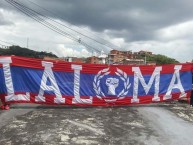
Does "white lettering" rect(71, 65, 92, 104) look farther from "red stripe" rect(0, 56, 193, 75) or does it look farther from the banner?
"red stripe" rect(0, 56, 193, 75)

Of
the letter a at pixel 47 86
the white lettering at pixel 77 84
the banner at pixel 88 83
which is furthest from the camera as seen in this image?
the white lettering at pixel 77 84

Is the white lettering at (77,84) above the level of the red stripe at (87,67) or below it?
below

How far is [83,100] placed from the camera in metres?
13.4

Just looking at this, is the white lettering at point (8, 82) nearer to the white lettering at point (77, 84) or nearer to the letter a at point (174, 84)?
the white lettering at point (77, 84)

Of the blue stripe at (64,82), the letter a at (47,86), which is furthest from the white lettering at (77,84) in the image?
the letter a at (47,86)

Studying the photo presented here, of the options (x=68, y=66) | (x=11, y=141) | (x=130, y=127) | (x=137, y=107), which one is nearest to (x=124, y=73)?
(x=137, y=107)

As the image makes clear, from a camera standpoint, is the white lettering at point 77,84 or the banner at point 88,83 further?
the white lettering at point 77,84

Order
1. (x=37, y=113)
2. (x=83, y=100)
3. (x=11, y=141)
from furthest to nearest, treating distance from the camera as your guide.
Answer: (x=83, y=100)
(x=37, y=113)
(x=11, y=141)

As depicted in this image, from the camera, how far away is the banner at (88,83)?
12.7 metres

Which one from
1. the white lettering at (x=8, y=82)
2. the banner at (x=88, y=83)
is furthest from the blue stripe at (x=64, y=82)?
the white lettering at (x=8, y=82)

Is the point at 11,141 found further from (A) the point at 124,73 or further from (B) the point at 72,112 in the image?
(A) the point at 124,73

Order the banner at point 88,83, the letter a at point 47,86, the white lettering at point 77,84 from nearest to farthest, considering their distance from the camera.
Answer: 1. the banner at point 88,83
2. the letter a at point 47,86
3. the white lettering at point 77,84

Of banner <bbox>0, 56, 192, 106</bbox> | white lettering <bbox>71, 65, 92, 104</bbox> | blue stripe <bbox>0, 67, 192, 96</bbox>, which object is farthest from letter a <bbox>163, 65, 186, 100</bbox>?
white lettering <bbox>71, 65, 92, 104</bbox>

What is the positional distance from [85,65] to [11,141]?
585 centimetres
